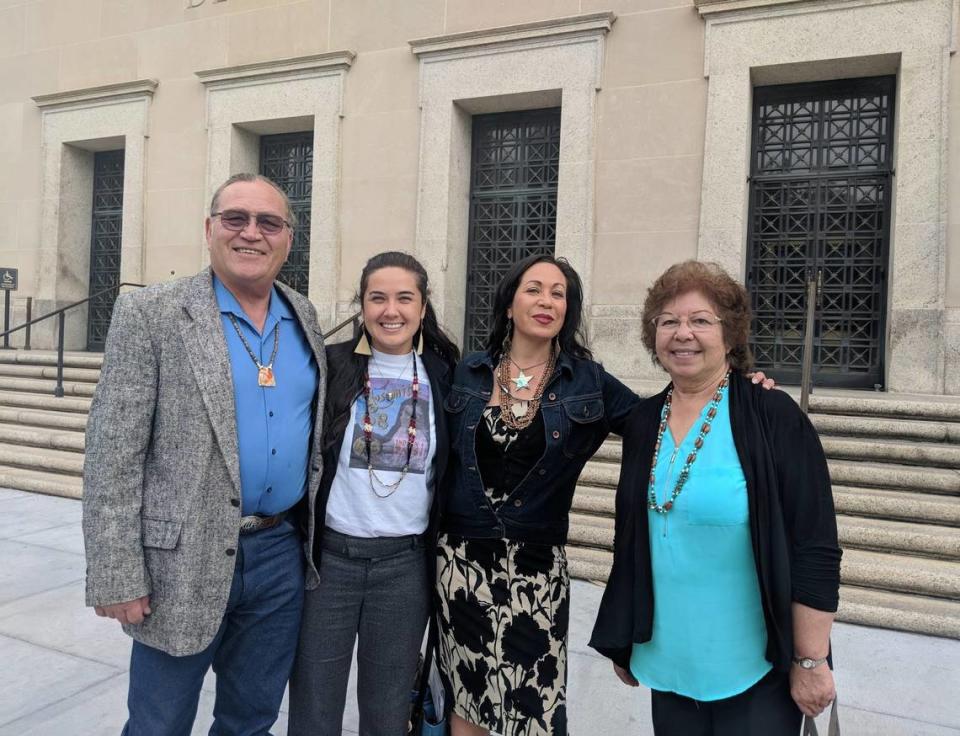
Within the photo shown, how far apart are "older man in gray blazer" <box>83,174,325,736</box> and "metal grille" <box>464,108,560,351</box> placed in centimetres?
730

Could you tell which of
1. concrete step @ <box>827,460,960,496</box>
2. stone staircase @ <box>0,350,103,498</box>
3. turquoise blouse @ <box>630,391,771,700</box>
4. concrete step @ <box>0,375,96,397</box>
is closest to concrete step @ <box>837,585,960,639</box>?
concrete step @ <box>827,460,960,496</box>

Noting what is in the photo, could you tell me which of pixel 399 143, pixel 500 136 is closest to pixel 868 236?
pixel 500 136

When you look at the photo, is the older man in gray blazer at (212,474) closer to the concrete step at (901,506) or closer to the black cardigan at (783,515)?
the black cardigan at (783,515)

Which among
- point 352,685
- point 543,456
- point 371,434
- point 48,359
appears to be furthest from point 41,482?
point 543,456

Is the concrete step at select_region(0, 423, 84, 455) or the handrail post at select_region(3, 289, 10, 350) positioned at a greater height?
the handrail post at select_region(3, 289, 10, 350)

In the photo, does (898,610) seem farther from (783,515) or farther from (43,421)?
(43,421)

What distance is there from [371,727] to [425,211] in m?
7.97

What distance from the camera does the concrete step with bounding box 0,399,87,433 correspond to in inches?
322

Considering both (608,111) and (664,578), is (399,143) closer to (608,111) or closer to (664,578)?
(608,111)

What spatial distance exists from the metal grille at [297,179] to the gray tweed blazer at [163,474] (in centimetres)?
900

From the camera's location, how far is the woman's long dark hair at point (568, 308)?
2.51 meters

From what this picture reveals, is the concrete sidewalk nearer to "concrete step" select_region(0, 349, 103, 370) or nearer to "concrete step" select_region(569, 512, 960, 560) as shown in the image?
"concrete step" select_region(569, 512, 960, 560)

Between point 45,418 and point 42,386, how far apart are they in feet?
3.81

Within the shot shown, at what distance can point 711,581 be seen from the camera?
1881mm
